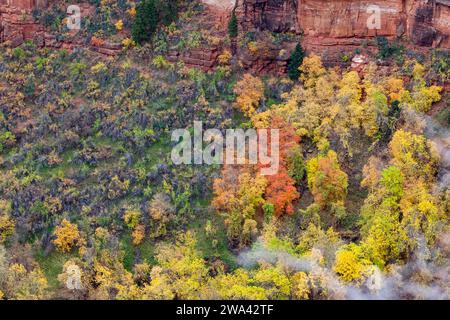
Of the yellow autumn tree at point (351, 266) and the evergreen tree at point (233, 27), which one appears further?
the evergreen tree at point (233, 27)

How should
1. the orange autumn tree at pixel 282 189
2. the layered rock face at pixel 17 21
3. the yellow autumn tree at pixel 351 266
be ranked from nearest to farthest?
the yellow autumn tree at pixel 351 266 < the orange autumn tree at pixel 282 189 < the layered rock face at pixel 17 21

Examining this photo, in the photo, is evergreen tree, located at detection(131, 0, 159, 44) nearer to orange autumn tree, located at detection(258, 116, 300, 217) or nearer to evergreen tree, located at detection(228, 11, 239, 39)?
evergreen tree, located at detection(228, 11, 239, 39)

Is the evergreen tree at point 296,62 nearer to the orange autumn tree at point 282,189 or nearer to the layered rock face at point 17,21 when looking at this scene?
the orange autumn tree at point 282,189

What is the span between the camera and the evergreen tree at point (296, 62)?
51875 mm

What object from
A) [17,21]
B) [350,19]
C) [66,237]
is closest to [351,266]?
[66,237]

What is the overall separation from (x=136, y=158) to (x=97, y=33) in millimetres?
12846

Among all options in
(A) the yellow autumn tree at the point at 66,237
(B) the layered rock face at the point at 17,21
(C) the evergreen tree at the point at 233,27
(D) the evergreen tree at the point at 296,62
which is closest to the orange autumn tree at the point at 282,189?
(D) the evergreen tree at the point at 296,62

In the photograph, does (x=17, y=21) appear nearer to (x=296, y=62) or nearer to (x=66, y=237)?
(x=296, y=62)

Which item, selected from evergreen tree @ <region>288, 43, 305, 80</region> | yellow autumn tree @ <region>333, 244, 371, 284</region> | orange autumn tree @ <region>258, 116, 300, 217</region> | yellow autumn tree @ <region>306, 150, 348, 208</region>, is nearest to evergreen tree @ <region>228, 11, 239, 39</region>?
evergreen tree @ <region>288, 43, 305, 80</region>

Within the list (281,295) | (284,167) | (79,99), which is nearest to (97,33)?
(79,99)

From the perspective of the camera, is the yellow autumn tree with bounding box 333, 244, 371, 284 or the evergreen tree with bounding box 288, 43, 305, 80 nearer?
the yellow autumn tree with bounding box 333, 244, 371, 284

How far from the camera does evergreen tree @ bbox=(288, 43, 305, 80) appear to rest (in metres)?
51.9

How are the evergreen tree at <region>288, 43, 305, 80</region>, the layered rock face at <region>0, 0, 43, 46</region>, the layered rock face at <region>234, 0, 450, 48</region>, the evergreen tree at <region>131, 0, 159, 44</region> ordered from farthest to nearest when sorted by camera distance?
the layered rock face at <region>0, 0, 43, 46</region>, the evergreen tree at <region>131, 0, 159, 44</region>, the evergreen tree at <region>288, 43, 305, 80</region>, the layered rock face at <region>234, 0, 450, 48</region>

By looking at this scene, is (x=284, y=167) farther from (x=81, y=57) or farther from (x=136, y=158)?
(x=81, y=57)
